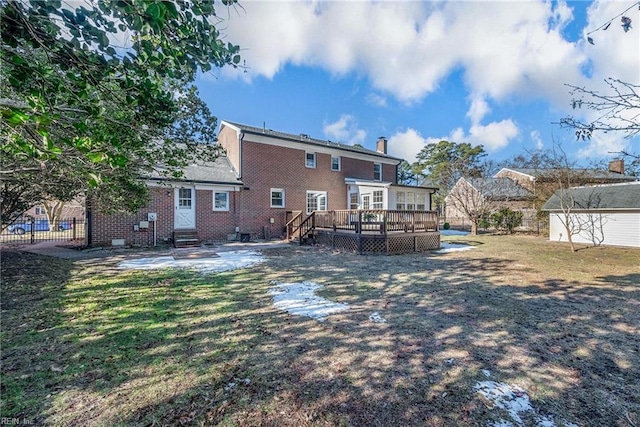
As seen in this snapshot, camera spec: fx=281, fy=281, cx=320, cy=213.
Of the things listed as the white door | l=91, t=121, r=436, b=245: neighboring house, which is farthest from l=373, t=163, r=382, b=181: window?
the white door

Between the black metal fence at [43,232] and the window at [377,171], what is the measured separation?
17.3m

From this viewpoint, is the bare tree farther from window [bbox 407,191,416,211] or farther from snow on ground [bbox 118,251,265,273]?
window [bbox 407,191,416,211]

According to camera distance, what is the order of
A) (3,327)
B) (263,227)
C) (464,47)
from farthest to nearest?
(263,227) < (464,47) < (3,327)

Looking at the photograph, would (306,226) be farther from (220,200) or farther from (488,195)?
(488,195)

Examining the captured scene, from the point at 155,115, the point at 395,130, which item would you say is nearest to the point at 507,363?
the point at 155,115

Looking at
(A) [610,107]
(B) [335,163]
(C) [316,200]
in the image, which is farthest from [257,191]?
(A) [610,107]

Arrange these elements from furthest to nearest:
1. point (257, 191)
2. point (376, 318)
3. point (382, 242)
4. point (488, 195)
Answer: point (488, 195) → point (257, 191) → point (382, 242) → point (376, 318)

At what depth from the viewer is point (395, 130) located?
37.3 meters

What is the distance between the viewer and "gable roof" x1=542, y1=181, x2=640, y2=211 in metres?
13.9

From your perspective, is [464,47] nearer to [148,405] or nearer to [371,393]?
[371,393]

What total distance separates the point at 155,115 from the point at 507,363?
15.7ft

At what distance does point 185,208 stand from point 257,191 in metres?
3.86

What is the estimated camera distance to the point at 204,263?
8.74m

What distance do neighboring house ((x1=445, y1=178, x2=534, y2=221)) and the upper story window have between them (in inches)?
418
